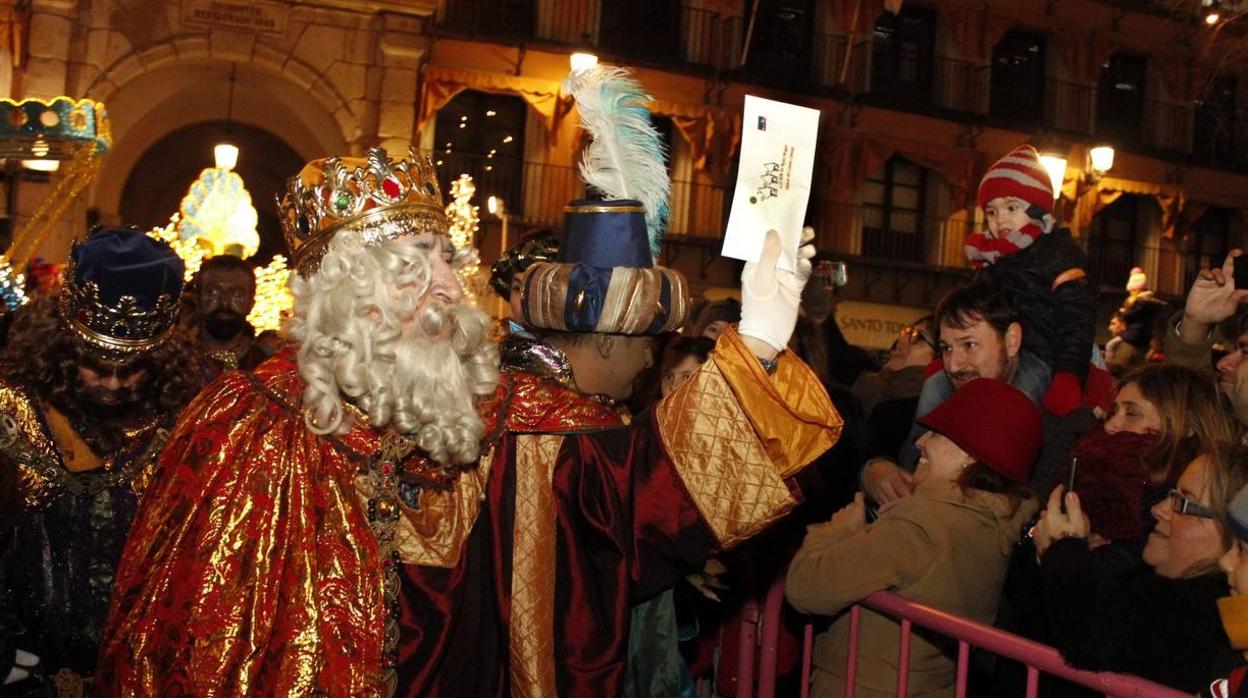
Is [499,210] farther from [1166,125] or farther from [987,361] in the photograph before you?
[1166,125]

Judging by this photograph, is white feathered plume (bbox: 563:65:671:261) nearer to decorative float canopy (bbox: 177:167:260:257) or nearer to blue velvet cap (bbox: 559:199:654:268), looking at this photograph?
blue velvet cap (bbox: 559:199:654:268)

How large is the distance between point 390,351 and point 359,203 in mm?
381

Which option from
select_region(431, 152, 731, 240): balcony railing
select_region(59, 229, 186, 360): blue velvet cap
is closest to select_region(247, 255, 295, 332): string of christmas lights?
select_region(59, 229, 186, 360): blue velvet cap

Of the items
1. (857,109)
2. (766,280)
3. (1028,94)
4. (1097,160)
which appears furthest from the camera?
(1028,94)

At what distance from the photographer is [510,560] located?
285 centimetres

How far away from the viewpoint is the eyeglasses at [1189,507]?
10.3ft

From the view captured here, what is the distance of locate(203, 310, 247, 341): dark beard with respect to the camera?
265 inches

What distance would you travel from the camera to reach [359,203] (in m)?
2.95

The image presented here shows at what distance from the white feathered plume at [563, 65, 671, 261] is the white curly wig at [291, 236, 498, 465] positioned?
602mm

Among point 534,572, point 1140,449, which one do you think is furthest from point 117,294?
point 1140,449

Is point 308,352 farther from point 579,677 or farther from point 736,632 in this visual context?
point 736,632

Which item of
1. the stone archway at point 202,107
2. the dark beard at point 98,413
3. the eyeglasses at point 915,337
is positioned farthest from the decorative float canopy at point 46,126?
the stone archway at point 202,107

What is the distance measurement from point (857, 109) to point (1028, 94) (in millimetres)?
4639

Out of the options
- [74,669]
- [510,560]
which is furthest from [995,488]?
[74,669]
